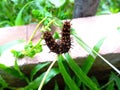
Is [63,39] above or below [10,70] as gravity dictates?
above

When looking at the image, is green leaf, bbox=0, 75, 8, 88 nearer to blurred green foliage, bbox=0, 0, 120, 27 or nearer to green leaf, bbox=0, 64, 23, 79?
green leaf, bbox=0, 64, 23, 79

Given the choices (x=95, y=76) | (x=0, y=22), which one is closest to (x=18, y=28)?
(x=0, y=22)

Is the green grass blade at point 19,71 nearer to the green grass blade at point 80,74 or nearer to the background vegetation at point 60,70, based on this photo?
the background vegetation at point 60,70

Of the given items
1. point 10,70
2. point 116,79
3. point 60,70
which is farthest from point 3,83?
point 116,79

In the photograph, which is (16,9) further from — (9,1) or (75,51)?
(75,51)

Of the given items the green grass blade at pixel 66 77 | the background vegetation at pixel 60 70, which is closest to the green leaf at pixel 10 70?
the background vegetation at pixel 60 70

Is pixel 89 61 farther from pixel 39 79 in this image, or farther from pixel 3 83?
pixel 3 83

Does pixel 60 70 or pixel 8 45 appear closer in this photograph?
pixel 60 70

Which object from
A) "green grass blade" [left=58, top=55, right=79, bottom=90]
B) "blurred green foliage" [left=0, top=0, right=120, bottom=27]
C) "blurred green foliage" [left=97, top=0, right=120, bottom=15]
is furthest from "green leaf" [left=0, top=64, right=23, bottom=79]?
"blurred green foliage" [left=97, top=0, right=120, bottom=15]

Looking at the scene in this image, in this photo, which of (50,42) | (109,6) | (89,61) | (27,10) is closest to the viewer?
(50,42)
